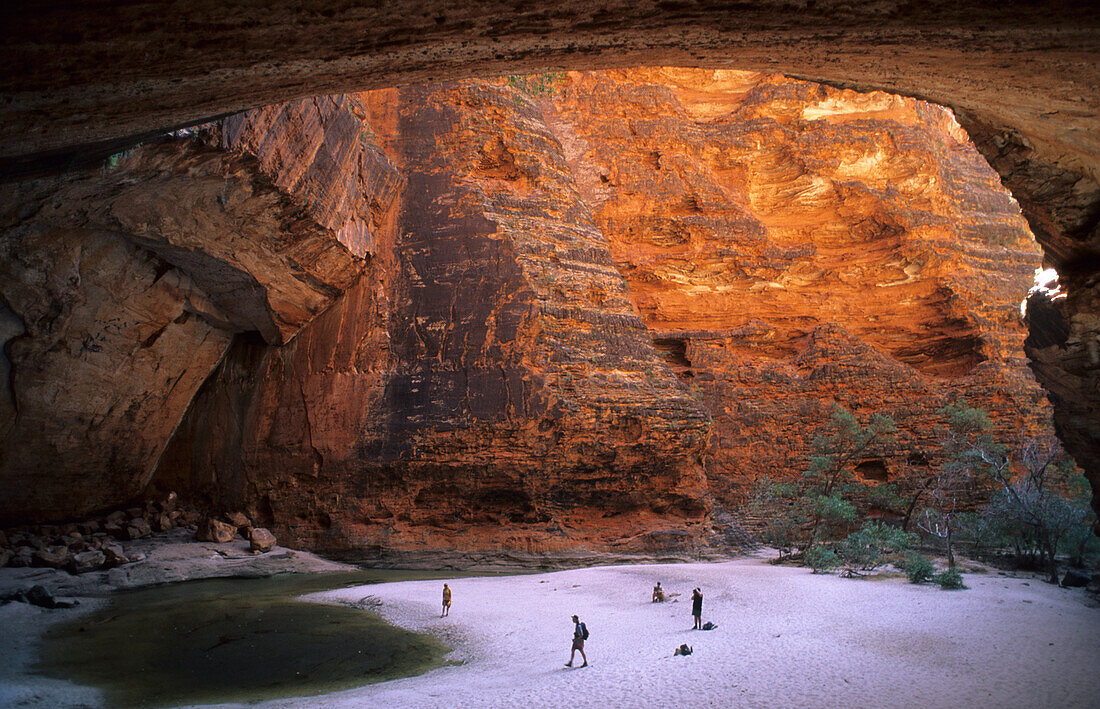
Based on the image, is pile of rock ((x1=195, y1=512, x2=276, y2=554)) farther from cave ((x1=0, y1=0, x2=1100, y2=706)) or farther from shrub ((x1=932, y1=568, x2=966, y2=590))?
shrub ((x1=932, y1=568, x2=966, y2=590))

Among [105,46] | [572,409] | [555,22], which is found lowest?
[572,409]

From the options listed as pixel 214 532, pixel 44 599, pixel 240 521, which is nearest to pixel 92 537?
pixel 214 532

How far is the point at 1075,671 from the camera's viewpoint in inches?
291

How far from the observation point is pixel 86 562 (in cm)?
1448

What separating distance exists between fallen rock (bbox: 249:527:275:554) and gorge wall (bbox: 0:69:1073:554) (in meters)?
0.59

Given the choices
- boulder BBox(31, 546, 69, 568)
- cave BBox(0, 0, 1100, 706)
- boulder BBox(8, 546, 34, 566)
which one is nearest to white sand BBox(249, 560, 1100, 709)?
cave BBox(0, 0, 1100, 706)

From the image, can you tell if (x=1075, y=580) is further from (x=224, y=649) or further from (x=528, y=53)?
(x=224, y=649)

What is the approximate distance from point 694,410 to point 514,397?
16.9ft

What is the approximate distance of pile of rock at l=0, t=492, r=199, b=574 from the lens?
14383mm

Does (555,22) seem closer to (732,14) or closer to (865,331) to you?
(732,14)

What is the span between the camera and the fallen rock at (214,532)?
1711 centimetres

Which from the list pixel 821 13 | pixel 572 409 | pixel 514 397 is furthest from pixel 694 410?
pixel 821 13

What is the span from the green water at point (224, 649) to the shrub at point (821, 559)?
9961mm

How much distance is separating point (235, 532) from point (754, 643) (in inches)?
565
